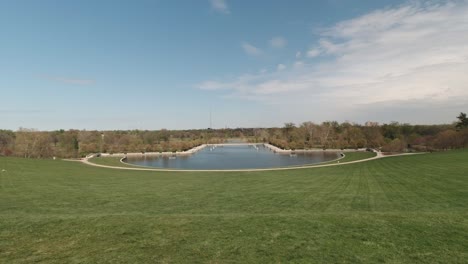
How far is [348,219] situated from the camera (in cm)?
671

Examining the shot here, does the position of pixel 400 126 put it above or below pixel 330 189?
above

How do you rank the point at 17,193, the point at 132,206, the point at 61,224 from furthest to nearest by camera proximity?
the point at 17,193, the point at 132,206, the point at 61,224

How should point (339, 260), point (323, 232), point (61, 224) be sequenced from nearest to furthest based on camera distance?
point (339, 260) < point (323, 232) < point (61, 224)

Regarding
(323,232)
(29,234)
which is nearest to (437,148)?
(323,232)

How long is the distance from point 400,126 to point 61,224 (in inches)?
3491

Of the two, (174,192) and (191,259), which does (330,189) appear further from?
(191,259)

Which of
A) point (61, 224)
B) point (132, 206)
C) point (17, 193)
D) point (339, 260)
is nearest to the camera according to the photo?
point (339, 260)

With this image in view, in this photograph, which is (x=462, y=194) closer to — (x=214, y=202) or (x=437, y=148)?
(x=214, y=202)

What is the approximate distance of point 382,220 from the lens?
6.62 m

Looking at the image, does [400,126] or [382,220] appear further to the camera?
[400,126]

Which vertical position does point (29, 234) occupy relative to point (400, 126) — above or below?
below

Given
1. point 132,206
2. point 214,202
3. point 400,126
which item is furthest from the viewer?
point 400,126

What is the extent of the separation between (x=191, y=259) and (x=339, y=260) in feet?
7.60

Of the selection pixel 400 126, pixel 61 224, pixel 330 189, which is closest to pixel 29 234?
pixel 61 224
